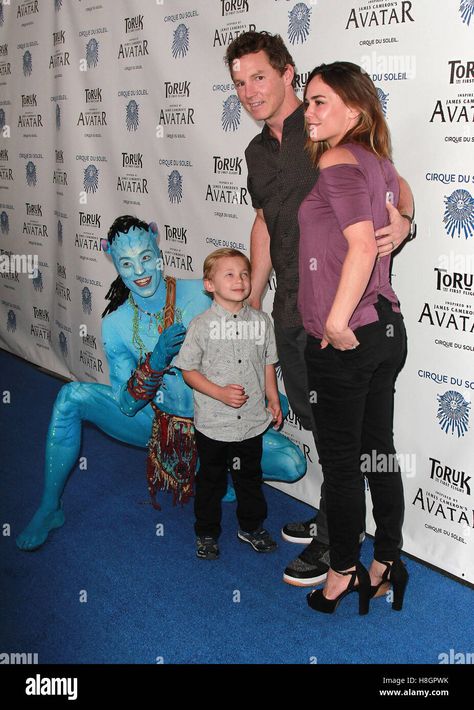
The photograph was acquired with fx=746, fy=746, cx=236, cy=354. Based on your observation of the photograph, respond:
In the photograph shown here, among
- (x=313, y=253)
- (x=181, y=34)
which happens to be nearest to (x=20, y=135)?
(x=181, y=34)

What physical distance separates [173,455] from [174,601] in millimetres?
612

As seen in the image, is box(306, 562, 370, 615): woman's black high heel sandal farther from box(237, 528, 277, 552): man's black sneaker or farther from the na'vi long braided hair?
the na'vi long braided hair

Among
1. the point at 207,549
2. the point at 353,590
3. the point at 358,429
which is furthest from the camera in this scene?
the point at 207,549

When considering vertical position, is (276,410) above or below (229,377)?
below

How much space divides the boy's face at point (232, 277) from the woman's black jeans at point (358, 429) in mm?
425

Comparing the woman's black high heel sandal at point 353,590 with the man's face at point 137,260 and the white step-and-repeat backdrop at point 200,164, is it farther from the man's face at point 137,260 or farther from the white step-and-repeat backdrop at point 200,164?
the man's face at point 137,260

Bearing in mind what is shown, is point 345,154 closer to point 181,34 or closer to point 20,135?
point 181,34

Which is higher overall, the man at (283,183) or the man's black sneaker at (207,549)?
the man at (283,183)

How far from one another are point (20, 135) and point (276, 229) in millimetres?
3471

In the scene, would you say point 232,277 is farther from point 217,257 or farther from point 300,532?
point 300,532

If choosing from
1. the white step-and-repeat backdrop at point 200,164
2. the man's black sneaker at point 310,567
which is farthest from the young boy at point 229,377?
the white step-and-repeat backdrop at point 200,164

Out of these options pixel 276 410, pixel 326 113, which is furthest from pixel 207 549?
pixel 326 113

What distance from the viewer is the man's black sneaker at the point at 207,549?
115 inches

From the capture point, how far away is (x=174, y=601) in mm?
2674
